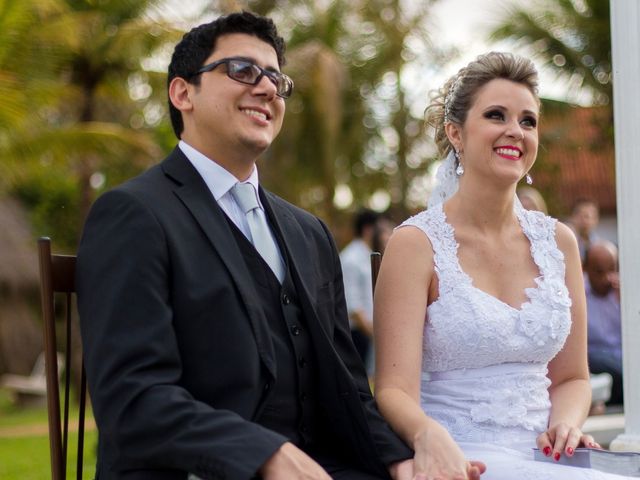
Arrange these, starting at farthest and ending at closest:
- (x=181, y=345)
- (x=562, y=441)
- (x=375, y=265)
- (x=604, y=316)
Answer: (x=604, y=316)
(x=375, y=265)
(x=562, y=441)
(x=181, y=345)

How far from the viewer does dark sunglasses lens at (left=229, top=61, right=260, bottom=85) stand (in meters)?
3.32

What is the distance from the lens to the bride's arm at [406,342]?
3287mm

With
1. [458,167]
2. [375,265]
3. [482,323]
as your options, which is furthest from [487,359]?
[458,167]

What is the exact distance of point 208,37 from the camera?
11.1 feet

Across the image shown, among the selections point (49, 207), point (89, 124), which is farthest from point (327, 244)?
point (49, 207)

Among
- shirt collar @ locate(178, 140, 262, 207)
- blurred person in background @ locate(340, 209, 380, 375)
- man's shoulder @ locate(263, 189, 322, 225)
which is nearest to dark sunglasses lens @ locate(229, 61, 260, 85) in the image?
shirt collar @ locate(178, 140, 262, 207)

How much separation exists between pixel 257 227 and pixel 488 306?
943 millimetres

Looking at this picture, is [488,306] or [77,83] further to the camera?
[77,83]

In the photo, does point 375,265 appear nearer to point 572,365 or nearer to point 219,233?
point 572,365

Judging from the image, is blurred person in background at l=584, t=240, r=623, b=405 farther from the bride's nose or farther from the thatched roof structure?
the thatched roof structure

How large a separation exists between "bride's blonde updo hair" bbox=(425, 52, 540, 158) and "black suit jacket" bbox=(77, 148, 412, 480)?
1.03 m

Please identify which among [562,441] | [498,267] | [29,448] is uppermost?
[498,267]

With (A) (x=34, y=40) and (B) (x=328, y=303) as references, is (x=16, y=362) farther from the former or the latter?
(B) (x=328, y=303)

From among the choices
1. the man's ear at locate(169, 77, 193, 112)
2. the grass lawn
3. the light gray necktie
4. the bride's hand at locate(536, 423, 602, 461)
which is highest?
the man's ear at locate(169, 77, 193, 112)
